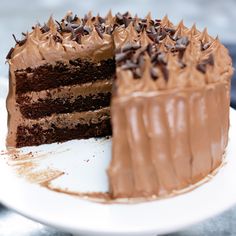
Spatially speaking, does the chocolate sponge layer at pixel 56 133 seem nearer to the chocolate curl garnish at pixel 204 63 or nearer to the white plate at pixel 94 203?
the white plate at pixel 94 203

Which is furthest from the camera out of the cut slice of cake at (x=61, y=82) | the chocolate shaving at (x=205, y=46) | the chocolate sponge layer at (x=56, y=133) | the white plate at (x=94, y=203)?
the chocolate sponge layer at (x=56, y=133)

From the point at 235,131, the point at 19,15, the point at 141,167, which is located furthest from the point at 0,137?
the point at 19,15

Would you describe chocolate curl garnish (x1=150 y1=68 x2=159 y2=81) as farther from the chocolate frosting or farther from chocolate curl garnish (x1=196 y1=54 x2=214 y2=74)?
chocolate curl garnish (x1=196 y1=54 x2=214 y2=74)

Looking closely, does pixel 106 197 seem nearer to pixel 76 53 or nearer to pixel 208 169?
pixel 208 169

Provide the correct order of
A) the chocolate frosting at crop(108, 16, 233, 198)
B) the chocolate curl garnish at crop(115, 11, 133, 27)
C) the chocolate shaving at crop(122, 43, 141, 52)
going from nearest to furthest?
the chocolate frosting at crop(108, 16, 233, 198) < the chocolate shaving at crop(122, 43, 141, 52) < the chocolate curl garnish at crop(115, 11, 133, 27)

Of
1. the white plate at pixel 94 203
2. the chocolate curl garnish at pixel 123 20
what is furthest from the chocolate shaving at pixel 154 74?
the chocolate curl garnish at pixel 123 20

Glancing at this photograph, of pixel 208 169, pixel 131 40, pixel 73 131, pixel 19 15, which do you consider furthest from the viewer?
pixel 19 15

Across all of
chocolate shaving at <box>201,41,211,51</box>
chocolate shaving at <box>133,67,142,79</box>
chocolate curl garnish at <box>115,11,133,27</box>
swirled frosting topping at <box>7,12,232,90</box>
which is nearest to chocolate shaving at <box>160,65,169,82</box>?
swirled frosting topping at <box>7,12,232,90</box>
